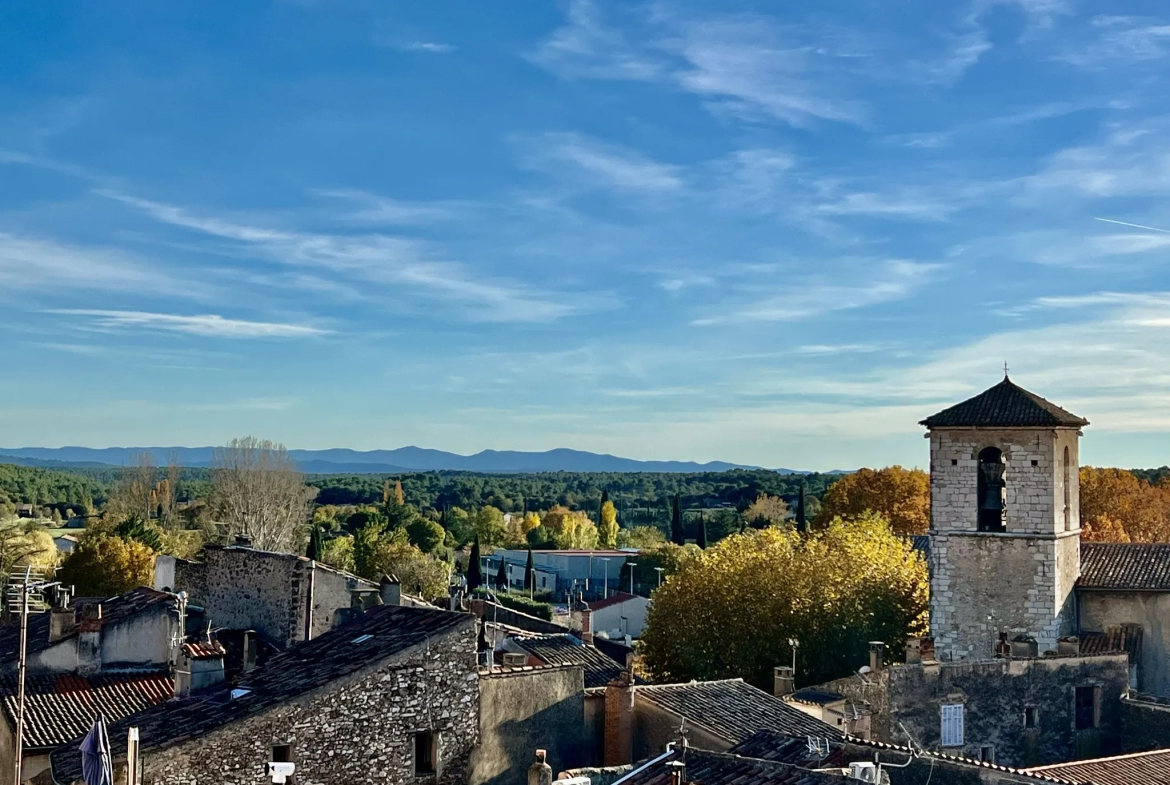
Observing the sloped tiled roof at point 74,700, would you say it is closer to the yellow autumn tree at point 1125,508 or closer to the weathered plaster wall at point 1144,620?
the weathered plaster wall at point 1144,620

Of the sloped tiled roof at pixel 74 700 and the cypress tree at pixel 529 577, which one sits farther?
the cypress tree at pixel 529 577

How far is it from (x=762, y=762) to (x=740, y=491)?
520 ft

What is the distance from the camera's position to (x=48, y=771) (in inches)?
753

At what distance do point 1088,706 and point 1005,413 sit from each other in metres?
9.47

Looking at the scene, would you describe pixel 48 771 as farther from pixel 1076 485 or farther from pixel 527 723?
pixel 1076 485

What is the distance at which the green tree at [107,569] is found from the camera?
49781mm

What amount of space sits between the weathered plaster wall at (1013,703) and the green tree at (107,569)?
3477 cm

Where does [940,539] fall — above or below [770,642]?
above

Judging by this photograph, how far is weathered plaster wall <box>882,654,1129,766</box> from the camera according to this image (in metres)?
22.3

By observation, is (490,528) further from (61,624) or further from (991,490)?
(61,624)

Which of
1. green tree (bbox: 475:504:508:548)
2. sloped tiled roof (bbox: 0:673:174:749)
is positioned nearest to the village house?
sloped tiled roof (bbox: 0:673:174:749)

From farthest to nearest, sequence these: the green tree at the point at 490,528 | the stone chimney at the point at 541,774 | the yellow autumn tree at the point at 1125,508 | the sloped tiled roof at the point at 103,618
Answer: the green tree at the point at 490,528 → the yellow autumn tree at the point at 1125,508 → the sloped tiled roof at the point at 103,618 → the stone chimney at the point at 541,774

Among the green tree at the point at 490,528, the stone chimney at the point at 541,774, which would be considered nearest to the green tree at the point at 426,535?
the green tree at the point at 490,528

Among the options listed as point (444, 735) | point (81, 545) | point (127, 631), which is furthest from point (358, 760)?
point (81, 545)
